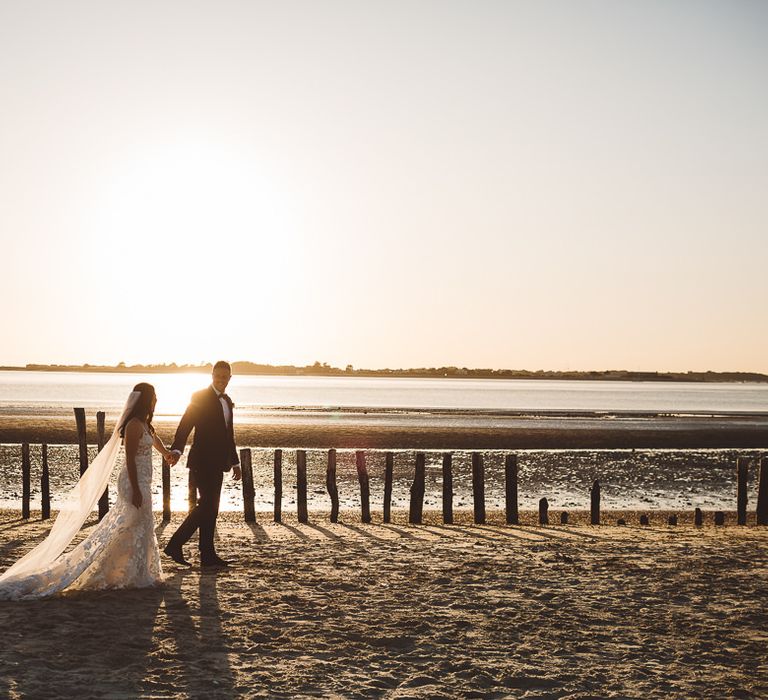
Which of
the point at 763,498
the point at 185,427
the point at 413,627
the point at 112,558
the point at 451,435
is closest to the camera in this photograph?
the point at 413,627

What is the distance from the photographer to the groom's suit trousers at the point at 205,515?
10.3 m

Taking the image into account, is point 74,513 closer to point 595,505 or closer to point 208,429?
point 208,429

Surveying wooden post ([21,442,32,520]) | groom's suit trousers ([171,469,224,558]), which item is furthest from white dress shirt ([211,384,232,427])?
wooden post ([21,442,32,520])

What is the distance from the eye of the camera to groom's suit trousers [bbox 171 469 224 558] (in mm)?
10281

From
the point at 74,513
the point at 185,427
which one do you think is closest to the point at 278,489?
the point at 185,427

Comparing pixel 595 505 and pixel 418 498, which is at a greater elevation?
pixel 418 498

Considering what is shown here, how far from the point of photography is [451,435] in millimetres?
42875

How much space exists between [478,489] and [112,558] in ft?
27.2

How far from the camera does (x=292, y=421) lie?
5322 centimetres

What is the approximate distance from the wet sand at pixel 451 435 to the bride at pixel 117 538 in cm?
2811

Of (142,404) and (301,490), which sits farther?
(301,490)

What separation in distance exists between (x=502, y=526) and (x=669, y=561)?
4.23 meters

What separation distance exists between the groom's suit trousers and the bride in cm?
100

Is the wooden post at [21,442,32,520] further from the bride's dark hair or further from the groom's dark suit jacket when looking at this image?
the bride's dark hair
